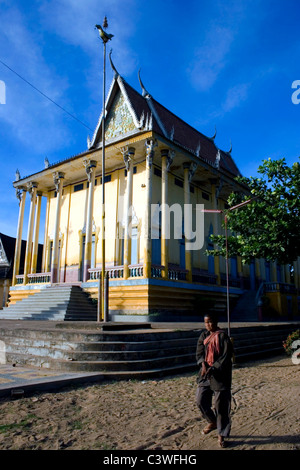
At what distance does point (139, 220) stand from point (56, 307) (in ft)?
20.3

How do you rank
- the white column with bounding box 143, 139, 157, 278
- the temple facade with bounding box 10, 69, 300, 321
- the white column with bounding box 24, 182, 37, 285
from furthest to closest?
1. the white column with bounding box 24, 182, 37, 285
2. the temple facade with bounding box 10, 69, 300, 321
3. the white column with bounding box 143, 139, 157, 278

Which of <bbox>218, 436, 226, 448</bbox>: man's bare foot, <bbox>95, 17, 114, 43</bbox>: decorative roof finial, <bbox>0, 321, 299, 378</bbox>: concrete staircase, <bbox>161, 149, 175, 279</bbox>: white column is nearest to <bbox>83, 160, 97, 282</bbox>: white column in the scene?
<bbox>161, 149, 175, 279</bbox>: white column

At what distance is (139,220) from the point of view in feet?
63.4

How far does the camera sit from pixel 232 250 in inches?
566

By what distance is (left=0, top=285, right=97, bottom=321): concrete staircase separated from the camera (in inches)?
637

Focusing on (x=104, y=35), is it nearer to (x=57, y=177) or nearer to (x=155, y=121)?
(x=155, y=121)

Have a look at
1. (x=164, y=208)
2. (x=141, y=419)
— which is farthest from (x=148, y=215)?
(x=141, y=419)

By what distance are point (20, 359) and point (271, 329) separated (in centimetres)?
876

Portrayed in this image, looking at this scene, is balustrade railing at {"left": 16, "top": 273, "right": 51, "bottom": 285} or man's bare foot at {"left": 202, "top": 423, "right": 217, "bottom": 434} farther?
balustrade railing at {"left": 16, "top": 273, "right": 51, "bottom": 285}

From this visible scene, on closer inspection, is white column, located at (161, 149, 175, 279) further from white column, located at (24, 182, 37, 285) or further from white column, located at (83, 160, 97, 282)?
white column, located at (24, 182, 37, 285)

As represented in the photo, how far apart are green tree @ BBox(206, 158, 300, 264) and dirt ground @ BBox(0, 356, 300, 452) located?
20.5 ft
